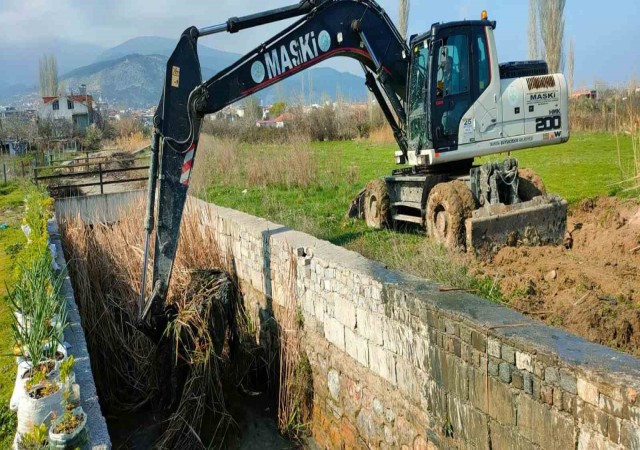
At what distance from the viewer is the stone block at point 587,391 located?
3297 mm

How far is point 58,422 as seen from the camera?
3.55m

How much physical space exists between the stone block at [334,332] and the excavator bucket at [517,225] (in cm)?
199

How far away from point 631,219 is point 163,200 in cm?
624

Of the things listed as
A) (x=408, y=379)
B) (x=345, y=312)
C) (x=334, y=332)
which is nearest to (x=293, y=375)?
(x=334, y=332)

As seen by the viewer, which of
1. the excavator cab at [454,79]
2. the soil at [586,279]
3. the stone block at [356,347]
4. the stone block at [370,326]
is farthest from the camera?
the excavator cab at [454,79]

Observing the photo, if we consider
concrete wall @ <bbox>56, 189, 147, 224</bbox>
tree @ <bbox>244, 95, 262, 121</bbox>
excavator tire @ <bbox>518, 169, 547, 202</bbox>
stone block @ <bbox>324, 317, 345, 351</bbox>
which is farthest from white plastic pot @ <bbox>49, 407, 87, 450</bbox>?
tree @ <bbox>244, 95, 262, 121</bbox>

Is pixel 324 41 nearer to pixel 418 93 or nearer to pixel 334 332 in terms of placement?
pixel 418 93

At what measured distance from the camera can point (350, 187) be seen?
1366 centimetres

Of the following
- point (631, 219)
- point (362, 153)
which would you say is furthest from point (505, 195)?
point (362, 153)

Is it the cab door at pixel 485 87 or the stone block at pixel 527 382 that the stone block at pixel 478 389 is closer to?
the stone block at pixel 527 382

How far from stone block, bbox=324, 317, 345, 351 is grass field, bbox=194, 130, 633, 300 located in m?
0.97

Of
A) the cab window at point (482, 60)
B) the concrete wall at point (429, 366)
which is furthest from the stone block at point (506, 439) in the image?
the cab window at point (482, 60)

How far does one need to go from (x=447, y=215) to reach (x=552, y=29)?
77.8 feet

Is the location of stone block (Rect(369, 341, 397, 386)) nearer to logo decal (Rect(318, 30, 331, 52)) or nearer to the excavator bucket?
the excavator bucket
